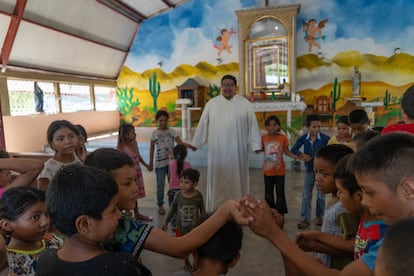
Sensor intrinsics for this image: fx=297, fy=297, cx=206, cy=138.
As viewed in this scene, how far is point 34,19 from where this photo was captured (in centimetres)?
641

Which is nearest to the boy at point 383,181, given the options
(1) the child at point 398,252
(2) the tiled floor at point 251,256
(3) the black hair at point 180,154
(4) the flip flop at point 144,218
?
(1) the child at point 398,252

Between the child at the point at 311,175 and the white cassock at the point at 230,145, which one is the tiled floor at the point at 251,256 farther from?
the white cassock at the point at 230,145

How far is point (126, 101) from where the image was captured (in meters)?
10.4

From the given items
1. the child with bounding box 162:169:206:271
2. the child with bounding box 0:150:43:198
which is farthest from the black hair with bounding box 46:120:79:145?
the child with bounding box 162:169:206:271

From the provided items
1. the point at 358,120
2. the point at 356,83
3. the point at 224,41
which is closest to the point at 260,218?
the point at 358,120

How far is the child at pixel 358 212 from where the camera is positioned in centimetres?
90

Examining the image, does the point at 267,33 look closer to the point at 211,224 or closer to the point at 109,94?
the point at 109,94

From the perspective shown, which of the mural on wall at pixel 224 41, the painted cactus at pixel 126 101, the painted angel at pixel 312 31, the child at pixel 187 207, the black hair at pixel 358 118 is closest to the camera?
the child at pixel 187 207

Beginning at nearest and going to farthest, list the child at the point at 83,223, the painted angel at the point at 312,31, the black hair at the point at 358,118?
the child at the point at 83,223 → the black hair at the point at 358,118 → the painted angel at the point at 312,31

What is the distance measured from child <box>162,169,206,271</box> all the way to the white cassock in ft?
3.45

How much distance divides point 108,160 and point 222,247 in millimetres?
489

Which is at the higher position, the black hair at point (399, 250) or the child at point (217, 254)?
the black hair at point (399, 250)

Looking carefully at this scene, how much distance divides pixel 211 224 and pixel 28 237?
800mm

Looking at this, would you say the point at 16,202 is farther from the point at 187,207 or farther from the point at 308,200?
the point at 308,200
